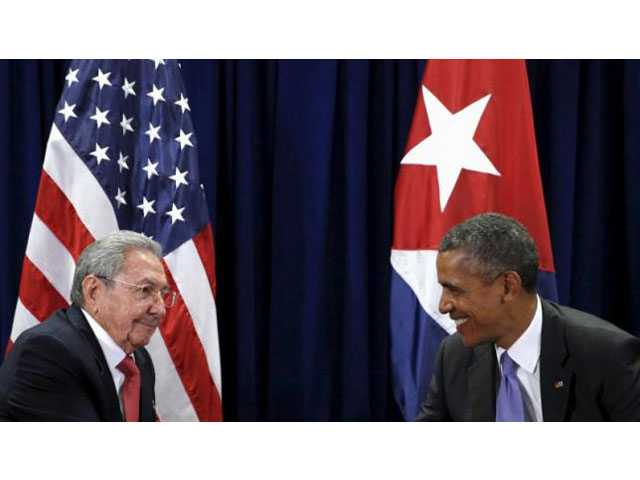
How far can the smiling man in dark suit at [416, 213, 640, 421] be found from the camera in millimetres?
2113

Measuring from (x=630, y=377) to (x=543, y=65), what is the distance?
2142 mm

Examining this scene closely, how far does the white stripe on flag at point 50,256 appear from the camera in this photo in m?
3.19

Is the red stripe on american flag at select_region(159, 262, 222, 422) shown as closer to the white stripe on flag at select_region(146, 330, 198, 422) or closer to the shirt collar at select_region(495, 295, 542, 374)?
the white stripe on flag at select_region(146, 330, 198, 422)

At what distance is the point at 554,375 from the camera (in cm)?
213

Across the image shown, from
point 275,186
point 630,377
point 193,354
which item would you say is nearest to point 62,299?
point 193,354

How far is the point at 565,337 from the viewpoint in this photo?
2.19m

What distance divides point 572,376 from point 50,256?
2.00 meters

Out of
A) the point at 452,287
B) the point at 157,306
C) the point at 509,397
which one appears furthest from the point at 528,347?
the point at 157,306

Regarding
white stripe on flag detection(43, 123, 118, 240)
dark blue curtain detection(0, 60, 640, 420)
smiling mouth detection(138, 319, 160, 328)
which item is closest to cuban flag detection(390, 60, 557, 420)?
dark blue curtain detection(0, 60, 640, 420)

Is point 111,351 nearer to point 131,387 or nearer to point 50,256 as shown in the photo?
point 131,387

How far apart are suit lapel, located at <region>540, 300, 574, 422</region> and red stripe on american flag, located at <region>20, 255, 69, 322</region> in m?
1.85

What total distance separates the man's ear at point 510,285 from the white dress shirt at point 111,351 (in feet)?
3.54

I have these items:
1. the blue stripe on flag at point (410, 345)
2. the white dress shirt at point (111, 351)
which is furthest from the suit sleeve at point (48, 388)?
the blue stripe on flag at point (410, 345)

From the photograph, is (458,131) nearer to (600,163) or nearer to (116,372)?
(600,163)
